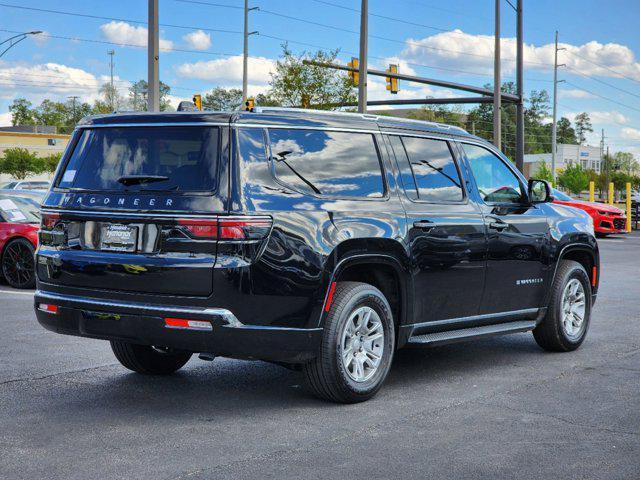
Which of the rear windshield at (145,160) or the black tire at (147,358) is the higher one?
the rear windshield at (145,160)

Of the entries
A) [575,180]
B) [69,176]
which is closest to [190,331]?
[69,176]

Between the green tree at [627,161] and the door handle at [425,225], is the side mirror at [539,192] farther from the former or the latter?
the green tree at [627,161]

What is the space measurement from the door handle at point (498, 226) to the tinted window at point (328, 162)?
4.12 ft

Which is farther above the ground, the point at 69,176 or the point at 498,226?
the point at 69,176

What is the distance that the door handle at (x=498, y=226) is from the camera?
291 inches

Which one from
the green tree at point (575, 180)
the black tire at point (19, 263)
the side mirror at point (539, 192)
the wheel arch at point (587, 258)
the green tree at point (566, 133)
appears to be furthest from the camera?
the green tree at point (566, 133)

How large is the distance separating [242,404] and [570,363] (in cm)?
306

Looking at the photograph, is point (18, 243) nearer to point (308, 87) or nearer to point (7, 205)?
point (7, 205)

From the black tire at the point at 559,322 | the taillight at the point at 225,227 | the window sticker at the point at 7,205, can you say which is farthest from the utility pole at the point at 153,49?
the taillight at the point at 225,227

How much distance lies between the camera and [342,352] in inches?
237

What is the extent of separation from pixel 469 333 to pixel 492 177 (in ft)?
4.61

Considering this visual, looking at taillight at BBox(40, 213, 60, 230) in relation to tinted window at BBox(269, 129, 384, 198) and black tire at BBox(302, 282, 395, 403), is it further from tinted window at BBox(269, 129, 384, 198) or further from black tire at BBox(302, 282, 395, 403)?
black tire at BBox(302, 282, 395, 403)

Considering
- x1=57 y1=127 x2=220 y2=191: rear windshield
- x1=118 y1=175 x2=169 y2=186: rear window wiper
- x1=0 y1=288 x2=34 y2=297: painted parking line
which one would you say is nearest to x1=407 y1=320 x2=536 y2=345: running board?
x1=57 y1=127 x2=220 y2=191: rear windshield

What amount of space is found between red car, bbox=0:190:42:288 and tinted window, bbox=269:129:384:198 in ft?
27.0
